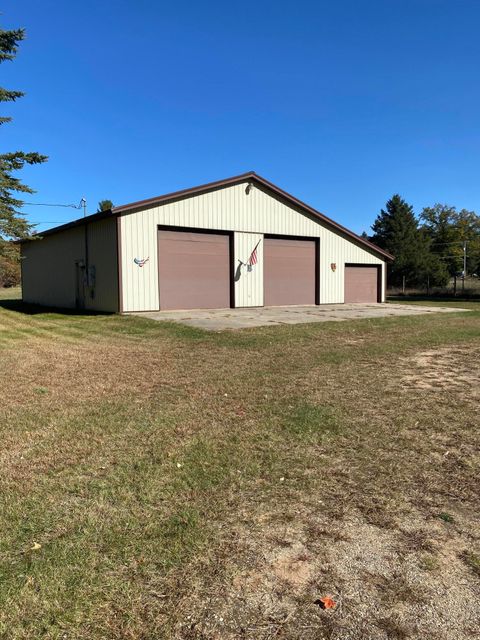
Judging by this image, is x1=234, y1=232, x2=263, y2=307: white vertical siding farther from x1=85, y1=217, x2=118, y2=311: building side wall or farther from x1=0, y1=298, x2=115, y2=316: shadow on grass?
x1=0, y1=298, x2=115, y2=316: shadow on grass

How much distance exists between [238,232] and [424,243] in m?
43.9

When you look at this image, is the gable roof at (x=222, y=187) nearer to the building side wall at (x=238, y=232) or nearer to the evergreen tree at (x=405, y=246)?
the building side wall at (x=238, y=232)

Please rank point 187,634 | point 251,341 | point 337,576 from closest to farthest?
point 187,634, point 337,576, point 251,341

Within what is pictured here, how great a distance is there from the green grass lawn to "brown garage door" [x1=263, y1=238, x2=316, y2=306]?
1426 cm

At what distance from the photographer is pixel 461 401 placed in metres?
5.19

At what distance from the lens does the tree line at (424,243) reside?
2044 inches

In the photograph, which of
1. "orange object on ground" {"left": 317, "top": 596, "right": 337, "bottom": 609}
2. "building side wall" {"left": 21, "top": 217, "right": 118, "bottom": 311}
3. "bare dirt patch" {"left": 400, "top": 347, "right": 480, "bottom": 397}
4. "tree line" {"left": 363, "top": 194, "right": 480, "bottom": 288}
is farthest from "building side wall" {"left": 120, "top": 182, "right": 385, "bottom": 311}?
"tree line" {"left": 363, "top": 194, "right": 480, "bottom": 288}

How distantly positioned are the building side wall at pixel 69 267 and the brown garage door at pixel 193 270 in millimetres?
1799

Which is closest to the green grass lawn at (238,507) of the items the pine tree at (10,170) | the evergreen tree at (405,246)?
the pine tree at (10,170)

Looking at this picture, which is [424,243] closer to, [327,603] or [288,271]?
[288,271]

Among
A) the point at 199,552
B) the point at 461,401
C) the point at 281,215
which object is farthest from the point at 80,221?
the point at 199,552

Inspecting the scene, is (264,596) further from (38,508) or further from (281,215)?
(281,215)

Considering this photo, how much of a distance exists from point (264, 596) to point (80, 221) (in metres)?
17.9

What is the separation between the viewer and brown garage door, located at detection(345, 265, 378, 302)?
2377cm
